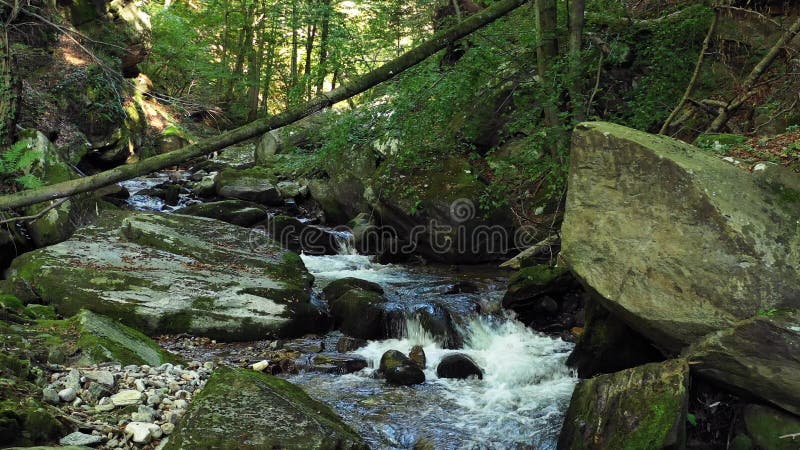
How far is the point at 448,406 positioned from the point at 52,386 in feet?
12.7

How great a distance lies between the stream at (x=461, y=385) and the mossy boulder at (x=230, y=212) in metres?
4.79

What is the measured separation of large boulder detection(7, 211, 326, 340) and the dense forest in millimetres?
46

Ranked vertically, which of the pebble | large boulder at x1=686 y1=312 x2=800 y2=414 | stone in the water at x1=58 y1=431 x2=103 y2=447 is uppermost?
large boulder at x1=686 y1=312 x2=800 y2=414

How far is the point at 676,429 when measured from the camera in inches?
163

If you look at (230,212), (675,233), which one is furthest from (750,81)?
(230,212)

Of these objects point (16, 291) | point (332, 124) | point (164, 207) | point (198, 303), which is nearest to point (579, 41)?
point (332, 124)

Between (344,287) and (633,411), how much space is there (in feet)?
19.7

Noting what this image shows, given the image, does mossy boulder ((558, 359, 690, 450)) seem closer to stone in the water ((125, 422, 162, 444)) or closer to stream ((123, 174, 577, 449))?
stream ((123, 174, 577, 449))

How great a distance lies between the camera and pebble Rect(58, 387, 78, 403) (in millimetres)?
3908

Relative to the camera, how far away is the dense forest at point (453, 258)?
14.0 ft

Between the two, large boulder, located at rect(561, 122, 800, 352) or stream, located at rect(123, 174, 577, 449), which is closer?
large boulder, located at rect(561, 122, 800, 352)

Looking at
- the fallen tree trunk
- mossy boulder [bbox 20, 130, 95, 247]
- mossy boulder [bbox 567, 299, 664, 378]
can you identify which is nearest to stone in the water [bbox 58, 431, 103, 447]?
the fallen tree trunk

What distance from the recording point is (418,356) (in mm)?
7434

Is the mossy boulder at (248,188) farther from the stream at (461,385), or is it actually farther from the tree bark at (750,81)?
the tree bark at (750,81)
